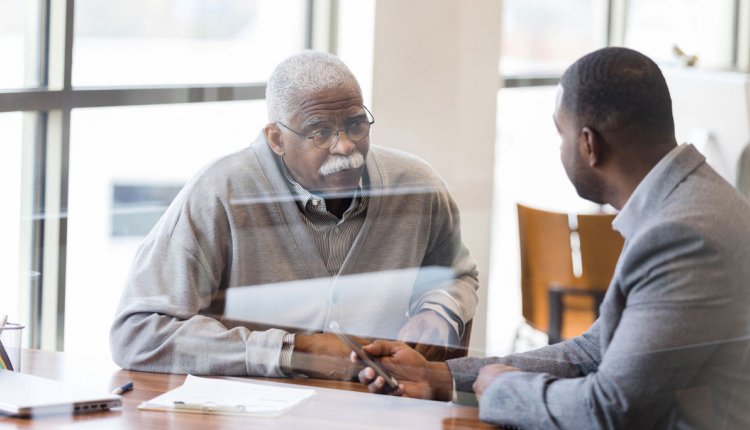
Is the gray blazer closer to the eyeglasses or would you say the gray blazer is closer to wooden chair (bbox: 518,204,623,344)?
the eyeglasses

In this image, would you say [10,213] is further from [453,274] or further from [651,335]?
[651,335]

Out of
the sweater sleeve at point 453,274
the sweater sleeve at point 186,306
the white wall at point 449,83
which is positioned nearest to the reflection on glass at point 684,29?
the white wall at point 449,83

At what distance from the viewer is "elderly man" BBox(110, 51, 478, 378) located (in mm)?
1924

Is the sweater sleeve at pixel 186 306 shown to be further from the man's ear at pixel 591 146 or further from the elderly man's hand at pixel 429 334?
the man's ear at pixel 591 146

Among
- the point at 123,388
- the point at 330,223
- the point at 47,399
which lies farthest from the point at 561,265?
the point at 47,399

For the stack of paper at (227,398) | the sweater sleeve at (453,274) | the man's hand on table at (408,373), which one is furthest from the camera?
the sweater sleeve at (453,274)

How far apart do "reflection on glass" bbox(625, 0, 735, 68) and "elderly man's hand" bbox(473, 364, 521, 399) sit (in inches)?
40.8

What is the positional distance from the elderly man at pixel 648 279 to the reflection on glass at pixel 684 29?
0.96 m

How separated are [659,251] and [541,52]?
1.18m

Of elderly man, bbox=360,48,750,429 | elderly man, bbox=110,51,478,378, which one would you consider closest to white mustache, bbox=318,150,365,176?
elderly man, bbox=110,51,478,378

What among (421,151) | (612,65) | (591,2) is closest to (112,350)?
(421,151)

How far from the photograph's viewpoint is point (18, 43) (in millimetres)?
2182

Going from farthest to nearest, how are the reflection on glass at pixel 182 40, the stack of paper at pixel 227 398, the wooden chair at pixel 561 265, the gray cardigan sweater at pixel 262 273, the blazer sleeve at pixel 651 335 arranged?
the wooden chair at pixel 561 265 < the reflection on glass at pixel 182 40 < the gray cardigan sweater at pixel 262 273 < the stack of paper at pixel 227 398 < the blazer sleeve at pixel 651 335

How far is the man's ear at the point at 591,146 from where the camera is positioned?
1.54 meters
